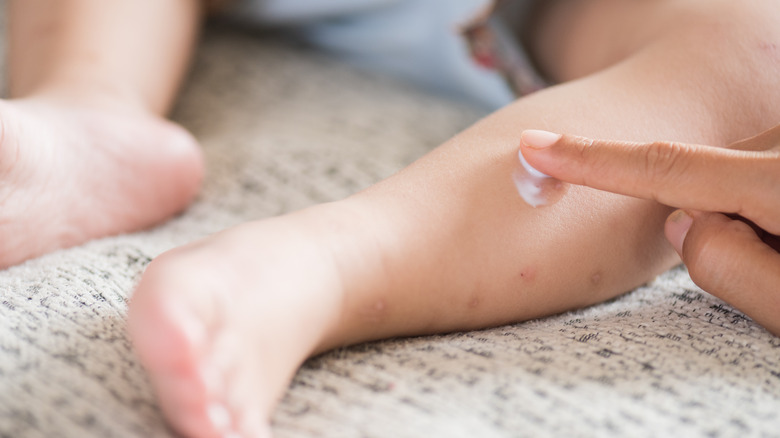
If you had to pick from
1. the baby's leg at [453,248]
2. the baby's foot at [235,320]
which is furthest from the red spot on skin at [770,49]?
the baby's foot at [235,320]

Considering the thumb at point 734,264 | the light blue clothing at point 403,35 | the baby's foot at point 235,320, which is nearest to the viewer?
the baby's foot at point 235,320

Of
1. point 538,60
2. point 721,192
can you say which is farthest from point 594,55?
point 721,192

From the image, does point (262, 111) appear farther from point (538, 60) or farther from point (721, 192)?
point (721, 192)

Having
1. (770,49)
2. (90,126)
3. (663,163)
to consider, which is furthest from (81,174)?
(770,49)

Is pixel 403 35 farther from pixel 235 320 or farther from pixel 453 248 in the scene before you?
pixel 235 320

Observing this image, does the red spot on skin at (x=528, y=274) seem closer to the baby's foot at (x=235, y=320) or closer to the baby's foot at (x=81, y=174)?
the baby's foot at (x=235, y=320)

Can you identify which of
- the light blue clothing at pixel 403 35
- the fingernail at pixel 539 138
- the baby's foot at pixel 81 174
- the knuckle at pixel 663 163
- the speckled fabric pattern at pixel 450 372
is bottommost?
the speckled fabric pattern at pixel 450 372

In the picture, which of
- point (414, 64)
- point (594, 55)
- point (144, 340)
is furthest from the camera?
point (414, 64)

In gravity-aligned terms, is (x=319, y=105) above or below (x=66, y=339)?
above
